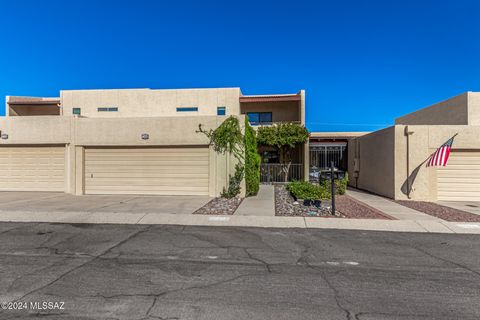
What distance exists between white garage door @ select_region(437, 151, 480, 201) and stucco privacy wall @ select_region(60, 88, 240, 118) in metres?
14.7

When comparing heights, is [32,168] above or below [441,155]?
below

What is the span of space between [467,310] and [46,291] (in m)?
5.28

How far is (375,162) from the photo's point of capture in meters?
15.1

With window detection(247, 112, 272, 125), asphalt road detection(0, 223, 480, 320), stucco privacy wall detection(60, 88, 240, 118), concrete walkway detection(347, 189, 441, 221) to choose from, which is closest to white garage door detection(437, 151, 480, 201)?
concrete walkway detection(347, 189, 441, 221)

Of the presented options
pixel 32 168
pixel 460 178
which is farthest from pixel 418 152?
pixel 32 168

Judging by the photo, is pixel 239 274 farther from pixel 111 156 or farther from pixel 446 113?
pixel 446 113

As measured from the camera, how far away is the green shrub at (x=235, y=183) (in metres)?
12.6

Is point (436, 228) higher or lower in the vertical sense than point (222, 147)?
lower

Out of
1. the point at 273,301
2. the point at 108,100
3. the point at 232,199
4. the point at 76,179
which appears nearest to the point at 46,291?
the point at 273,301

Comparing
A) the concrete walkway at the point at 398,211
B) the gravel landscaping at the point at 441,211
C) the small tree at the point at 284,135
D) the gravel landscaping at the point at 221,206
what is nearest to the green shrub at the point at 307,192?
the concrete walkway at the point at 398,211

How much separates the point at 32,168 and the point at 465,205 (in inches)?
756

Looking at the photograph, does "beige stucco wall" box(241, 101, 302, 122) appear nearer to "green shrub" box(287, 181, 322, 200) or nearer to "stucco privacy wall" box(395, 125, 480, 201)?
"stucco privacy wall" box(395, 125, 480, 201)

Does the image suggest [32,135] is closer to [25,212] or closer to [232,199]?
[25,212]

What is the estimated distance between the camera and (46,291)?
12.4 ft
